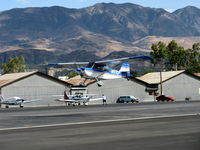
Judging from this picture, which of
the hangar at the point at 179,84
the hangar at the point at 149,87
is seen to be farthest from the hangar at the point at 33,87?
the hangar at the point at 179,84

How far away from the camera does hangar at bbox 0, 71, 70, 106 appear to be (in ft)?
271

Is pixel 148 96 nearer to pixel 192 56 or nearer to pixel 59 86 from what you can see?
pixel 59 86

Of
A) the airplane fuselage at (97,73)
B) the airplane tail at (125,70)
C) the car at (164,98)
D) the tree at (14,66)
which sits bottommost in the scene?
the car at (164,98)

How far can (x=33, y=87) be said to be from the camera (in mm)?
85938

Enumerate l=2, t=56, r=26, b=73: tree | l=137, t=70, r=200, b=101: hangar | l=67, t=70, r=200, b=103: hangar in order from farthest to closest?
l=2, t=56, r=26, b=73: tree → l=137, t=70, r=200, b=101: hangar → l=67, t=70, r=200, b=103: hangar

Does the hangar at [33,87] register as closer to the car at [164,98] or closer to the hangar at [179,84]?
the car at [164,98]

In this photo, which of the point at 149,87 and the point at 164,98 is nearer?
the point at 164,98

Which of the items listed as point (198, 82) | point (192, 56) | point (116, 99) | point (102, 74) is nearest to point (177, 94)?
point (198, 82)

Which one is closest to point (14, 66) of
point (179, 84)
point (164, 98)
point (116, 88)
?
point (179, 84)

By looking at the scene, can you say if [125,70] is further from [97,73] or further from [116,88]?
[116,88]

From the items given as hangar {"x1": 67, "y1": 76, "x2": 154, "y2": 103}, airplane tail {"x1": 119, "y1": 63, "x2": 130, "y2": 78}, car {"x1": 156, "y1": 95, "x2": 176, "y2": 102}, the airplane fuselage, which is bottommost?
car {"x1": 156, "y1": 95, "x2": 176, "y2": 102}

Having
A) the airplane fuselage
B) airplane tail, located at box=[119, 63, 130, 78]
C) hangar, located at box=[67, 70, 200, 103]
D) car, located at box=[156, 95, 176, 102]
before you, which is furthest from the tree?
the airplane fuselage

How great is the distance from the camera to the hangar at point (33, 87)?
3254 inches

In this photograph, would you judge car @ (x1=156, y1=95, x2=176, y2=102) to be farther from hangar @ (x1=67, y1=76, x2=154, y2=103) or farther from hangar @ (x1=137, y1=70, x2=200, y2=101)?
hangar @ (x1=137, y1=70, x2=200, y2=101)
